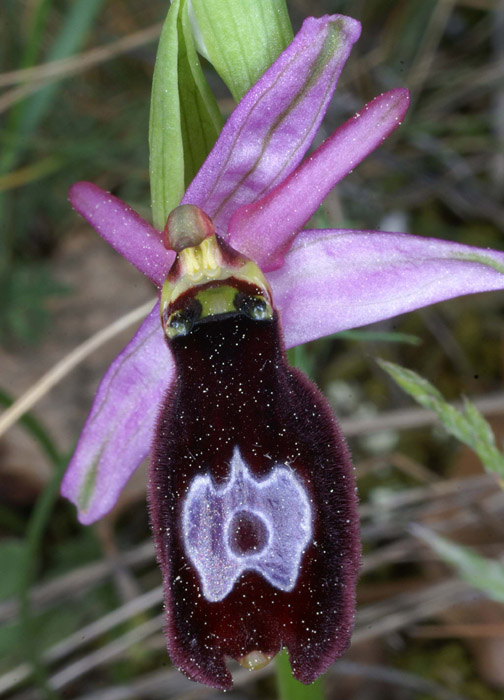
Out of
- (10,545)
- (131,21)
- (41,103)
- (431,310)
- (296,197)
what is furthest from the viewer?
(131,21)

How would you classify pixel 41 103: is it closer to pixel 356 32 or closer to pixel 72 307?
pixel 72 307

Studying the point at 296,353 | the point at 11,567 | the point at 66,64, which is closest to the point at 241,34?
the point at 296,353

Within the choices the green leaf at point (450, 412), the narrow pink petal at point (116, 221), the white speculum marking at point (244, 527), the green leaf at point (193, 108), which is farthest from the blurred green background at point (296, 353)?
the white speculum marking at point (244, 527)

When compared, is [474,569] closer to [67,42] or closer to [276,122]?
[276,122]

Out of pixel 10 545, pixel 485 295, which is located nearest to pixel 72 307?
pixel 10 545

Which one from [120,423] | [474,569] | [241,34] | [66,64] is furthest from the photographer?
[66,64]

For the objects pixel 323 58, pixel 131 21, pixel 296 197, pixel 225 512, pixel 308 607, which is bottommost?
pixel 308 607
